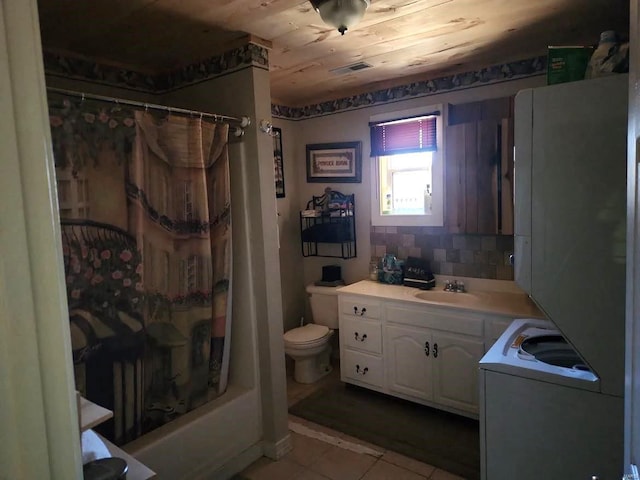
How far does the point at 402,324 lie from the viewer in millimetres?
2787

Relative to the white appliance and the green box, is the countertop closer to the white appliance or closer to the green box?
the white appliance

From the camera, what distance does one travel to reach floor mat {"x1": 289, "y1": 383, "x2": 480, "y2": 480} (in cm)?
232

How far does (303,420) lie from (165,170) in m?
1.89

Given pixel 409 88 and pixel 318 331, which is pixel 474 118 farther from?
pixel 318 331

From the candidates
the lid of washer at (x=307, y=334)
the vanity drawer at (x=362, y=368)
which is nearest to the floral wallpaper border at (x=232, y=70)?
the lid of washer at (x=307, y=334)

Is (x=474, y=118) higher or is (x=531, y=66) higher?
(x=531, y=66)

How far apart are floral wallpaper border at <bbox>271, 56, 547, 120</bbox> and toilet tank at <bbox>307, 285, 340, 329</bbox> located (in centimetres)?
155

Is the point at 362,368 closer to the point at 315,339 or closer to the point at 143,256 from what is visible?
the point at 315,339

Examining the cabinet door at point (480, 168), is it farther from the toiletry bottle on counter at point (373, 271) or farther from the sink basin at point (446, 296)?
the toiletry bottle on counter at point (373, 271)

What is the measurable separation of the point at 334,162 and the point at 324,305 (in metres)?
1.25

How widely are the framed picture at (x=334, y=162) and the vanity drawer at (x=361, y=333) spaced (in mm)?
1185

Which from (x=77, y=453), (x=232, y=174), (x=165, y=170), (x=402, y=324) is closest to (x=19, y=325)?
(x=77, y=453)

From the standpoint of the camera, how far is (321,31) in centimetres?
206

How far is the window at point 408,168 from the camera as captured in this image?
297 cm
